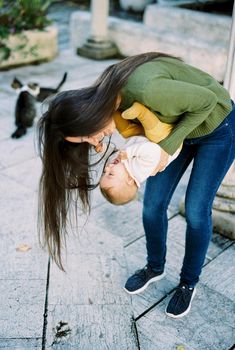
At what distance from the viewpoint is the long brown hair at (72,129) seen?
186cm

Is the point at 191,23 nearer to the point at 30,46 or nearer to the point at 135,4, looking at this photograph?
the point at 30,46

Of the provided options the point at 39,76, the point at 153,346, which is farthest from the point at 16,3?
the point at 153,346

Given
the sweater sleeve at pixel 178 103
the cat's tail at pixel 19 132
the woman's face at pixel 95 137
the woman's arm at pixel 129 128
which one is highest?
→ the sweater sleeve at pixel 178 103

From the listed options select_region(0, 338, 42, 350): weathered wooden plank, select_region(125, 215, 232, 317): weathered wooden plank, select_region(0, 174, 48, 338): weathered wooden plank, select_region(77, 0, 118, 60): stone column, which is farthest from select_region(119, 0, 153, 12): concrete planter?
select_region(0, 338, 42, 350): weathered wooden plank

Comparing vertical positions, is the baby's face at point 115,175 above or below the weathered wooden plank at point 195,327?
above

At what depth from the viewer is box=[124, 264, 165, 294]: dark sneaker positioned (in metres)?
2.76

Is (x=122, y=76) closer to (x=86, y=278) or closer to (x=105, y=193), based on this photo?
(x=105, y=193)

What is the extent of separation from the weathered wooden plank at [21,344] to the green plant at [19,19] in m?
5.38

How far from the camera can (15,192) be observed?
3848mm

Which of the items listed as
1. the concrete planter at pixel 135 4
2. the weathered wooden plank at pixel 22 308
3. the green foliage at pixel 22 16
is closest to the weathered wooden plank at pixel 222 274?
the weathered wooden plank at pixel 22 308

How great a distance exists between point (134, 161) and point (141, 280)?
3.44 ft

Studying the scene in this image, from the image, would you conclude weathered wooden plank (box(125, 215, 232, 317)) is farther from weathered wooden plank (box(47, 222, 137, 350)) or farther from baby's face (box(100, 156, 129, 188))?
baby's face (box(100, 156, 129, 188))

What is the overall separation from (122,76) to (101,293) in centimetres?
143

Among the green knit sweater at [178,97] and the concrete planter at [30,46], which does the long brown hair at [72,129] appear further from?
the concrete planter at [30,46]
